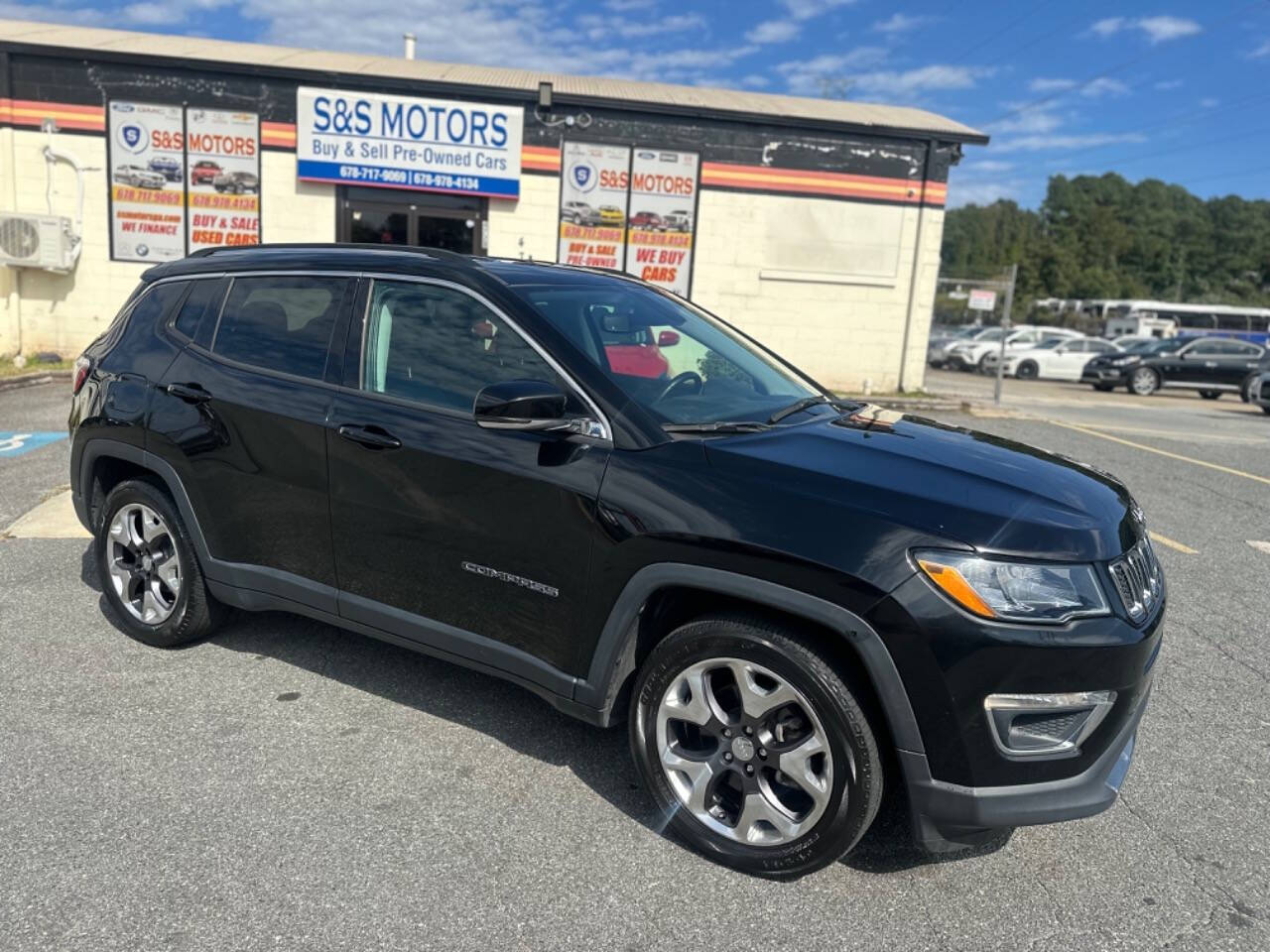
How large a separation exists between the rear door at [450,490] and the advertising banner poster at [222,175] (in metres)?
12.3

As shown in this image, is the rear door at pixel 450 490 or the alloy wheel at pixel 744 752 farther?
the rear door at pixel 450 490

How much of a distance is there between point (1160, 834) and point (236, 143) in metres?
14.8

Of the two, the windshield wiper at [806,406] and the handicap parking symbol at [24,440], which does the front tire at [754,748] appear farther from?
the handicap parking symbol at [24,440]

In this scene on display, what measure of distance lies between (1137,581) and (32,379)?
537 inches

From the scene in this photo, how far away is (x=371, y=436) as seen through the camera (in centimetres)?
350

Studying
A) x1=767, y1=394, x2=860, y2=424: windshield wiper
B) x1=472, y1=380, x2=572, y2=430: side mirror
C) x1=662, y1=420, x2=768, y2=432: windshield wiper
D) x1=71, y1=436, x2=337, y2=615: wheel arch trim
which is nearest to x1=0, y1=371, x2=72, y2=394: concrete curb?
x1=71, y1=436, x2=337, y2=615: wheel arch trim

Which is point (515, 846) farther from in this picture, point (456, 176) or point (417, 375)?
point (456, 176)

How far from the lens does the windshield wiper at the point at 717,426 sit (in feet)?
10.4

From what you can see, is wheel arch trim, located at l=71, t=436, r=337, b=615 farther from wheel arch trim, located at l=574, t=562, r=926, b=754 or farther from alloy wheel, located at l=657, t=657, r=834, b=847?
alloy wheel, located at l=657, t=657, r=834, b=847

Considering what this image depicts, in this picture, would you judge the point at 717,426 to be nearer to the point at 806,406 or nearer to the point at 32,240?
the point at 806,406

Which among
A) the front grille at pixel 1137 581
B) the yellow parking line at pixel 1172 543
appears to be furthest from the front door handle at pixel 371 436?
the yellow parking line at pixel 1172 543

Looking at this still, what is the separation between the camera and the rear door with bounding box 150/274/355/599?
147 inches

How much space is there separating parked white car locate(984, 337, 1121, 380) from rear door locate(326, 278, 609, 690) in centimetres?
2837

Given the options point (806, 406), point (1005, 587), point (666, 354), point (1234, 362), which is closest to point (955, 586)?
point (1005, 587)
